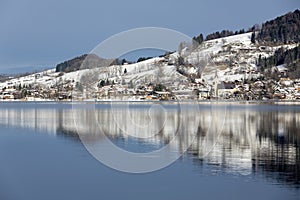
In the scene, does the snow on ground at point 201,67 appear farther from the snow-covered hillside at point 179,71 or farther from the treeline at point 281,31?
the treeline at point 281,31

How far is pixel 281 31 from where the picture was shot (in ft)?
561

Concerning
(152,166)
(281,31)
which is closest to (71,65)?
(281,31)

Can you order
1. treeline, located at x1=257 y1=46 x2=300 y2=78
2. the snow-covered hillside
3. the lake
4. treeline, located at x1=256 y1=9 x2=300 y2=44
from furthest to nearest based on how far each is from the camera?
treeline, located at x1=256 y1=9 x2=300 y2=44, treeline, located at x1=257 y1=46 x2=300 y2=78, the snow-covered hillside, the lake

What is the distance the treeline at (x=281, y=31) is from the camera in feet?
548

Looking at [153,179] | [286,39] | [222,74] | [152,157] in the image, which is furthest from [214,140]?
[286,39]

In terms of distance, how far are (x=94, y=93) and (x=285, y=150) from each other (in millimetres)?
102247

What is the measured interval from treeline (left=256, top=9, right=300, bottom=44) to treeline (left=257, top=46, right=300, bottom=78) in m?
20.0

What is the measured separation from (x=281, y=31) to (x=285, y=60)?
114 ft

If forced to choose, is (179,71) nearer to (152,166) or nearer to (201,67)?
(201,67)

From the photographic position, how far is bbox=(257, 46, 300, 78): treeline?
131625 mm

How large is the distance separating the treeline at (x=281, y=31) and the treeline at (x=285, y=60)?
20.0m

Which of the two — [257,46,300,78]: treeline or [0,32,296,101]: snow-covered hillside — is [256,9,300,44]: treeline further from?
[257,46,300,78]: treeline

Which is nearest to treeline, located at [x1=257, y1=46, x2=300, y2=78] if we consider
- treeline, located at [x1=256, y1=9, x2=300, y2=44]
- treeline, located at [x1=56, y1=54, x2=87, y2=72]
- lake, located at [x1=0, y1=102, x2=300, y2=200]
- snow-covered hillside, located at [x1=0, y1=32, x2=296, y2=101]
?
snow-covered hillside, located at [x1=0, y1=32, x2=296, y2=101]

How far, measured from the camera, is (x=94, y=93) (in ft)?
397
